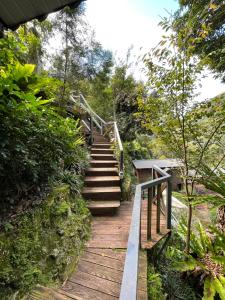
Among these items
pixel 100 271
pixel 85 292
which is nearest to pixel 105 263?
pixel 100 271

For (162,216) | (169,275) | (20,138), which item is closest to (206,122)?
(162,216)

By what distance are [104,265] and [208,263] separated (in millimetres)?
1391

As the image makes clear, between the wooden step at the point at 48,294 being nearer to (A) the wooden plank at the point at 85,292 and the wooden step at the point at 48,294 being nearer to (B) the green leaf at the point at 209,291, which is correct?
(A) the wooden plank at the point at 85,292

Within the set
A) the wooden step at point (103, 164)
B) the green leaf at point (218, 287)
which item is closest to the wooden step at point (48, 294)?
the green leaf at point (218, 287)

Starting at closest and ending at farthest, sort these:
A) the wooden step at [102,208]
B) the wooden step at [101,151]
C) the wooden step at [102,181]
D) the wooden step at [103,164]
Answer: the wooden step at [102,208] → the wooden step at [102,181] → the wooden step at [103,164] → the wooden step at [101,151]

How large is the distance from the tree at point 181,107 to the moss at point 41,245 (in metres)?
1.66

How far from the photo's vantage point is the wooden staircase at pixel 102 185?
3.97 meters

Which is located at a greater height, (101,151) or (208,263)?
(101,151)

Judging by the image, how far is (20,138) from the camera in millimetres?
1918

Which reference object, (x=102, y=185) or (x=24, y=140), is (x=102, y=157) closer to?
(x=102, y=185)

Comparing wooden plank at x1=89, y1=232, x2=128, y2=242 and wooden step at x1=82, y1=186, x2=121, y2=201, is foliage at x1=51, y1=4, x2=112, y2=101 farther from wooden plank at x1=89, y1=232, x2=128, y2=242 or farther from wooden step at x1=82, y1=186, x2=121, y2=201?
wooden plank at x1=89, y1=232, x2=128, y2=242

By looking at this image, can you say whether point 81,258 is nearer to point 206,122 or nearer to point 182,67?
point 206,122

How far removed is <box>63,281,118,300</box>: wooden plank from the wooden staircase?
1.82 meters

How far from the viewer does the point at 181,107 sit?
9.27 feet
